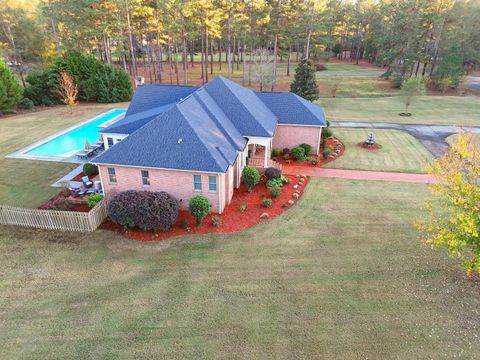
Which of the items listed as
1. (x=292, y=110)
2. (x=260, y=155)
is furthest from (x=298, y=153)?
(x=292, y=110)

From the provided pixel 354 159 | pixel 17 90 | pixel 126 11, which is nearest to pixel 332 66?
pixel 126 11

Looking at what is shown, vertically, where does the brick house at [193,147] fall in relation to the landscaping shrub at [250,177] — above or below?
above

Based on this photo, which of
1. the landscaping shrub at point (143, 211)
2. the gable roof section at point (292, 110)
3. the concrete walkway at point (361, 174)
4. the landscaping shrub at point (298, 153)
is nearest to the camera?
the landscaping shrub at point (143, 211)

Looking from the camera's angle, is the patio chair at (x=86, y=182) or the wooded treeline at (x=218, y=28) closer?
the patio chair at (x=86, y=182)

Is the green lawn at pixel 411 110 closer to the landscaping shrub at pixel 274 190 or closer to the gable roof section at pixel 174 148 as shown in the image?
the landscaping shrub at pixel 274 190

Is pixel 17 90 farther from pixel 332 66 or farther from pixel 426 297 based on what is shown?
pixel 332 66

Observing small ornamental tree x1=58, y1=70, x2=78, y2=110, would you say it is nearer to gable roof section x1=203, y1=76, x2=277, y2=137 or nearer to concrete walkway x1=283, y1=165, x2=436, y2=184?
gable roof section x1=203, y1=76, x2=277, y2=137

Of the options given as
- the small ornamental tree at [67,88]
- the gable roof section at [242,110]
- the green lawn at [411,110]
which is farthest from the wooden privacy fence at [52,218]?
the green lawn at [411,110]
